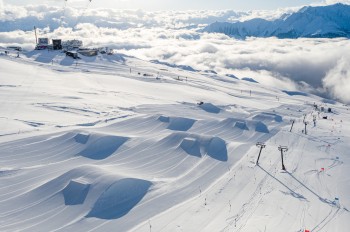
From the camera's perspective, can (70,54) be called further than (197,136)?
Yes

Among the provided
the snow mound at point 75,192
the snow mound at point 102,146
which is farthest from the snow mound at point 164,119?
the snow mound at point 75,192

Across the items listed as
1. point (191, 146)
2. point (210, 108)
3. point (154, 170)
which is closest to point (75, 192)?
point (154, 170)

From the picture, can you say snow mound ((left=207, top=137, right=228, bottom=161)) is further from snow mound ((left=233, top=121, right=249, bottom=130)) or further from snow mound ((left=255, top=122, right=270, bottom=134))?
snow mound ((left=255, top=122, right=270, bottom=134))

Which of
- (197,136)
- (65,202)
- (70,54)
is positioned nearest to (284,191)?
(197,136)

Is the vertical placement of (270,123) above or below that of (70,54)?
below

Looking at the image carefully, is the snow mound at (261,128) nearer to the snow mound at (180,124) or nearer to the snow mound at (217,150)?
the snow mound at (180,124)

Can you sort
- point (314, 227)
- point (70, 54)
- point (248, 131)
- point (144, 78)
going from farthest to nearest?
point (70, 54) → point (144, 78) → point (248, 131) → point (314, 227)

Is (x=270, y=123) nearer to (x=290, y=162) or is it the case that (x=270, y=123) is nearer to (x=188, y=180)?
(x=290, y=162)

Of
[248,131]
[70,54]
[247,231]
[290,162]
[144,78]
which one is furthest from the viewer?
[70,54]
